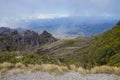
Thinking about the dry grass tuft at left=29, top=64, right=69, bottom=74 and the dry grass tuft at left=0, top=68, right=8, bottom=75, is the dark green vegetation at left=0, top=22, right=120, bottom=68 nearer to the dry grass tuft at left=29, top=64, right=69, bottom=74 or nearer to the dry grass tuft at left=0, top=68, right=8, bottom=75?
the dry grass tuft at left=29, top=64, right=69, bottom=74

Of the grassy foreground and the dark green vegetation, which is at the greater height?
the grassy foreground

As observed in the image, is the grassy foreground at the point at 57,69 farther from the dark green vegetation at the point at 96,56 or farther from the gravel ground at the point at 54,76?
the dark green vegetation at the point at 96,56

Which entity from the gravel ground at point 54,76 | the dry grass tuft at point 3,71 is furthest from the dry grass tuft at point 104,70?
the dry grass tuft at point 3,71

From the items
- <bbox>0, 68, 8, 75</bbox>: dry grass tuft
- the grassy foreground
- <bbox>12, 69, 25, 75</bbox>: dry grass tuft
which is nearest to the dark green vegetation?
the grassy foreground

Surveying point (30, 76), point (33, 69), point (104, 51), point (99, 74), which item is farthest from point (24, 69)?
point (104, 51)

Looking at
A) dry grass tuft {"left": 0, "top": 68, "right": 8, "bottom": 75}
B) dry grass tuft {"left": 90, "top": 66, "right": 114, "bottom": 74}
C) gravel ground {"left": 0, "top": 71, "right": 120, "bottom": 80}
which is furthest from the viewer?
dry grass tuft {"left": 0, "top": 68, "right": 8, "bottom": 75}

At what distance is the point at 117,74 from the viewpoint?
21078mm

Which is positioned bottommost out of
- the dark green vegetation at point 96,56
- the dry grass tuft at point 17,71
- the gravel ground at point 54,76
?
the dark green vegetation at point 96,56

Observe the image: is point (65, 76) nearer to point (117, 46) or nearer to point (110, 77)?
point (110, 77)

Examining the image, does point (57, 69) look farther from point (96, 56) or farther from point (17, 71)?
point (96, 56)

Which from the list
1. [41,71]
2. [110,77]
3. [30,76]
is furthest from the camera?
[41,71]

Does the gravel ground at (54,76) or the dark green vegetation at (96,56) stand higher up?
the gravel ground at (54,76)

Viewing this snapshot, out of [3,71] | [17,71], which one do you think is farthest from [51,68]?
[3,71]

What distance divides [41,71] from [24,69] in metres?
1.89
